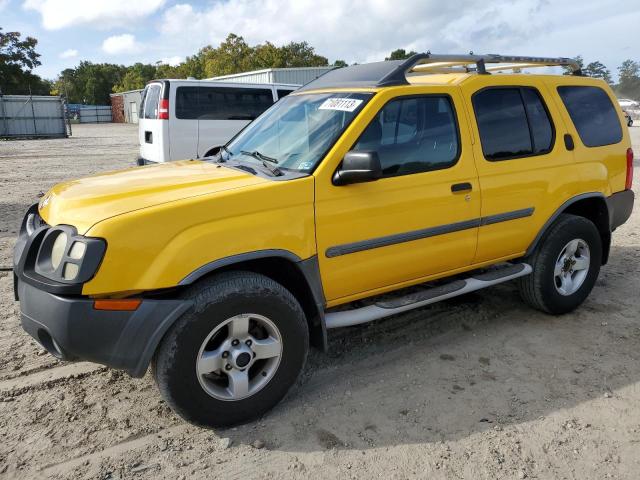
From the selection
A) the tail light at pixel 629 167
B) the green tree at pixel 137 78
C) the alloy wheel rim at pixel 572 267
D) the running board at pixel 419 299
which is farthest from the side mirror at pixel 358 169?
the green tree at pixel 137 78

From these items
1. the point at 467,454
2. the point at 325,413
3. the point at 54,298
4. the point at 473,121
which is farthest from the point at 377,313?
the point at 54,298

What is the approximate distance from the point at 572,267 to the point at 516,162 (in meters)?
1.23

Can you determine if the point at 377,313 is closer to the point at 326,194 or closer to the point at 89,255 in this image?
the point at 326,194

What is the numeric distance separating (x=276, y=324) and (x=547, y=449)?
1.61m

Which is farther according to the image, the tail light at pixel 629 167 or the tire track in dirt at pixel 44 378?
the tail light at pixel 629 167

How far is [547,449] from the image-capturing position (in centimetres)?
280

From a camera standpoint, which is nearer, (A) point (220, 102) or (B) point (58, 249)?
(B) point (58, 249)

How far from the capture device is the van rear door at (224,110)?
975cm

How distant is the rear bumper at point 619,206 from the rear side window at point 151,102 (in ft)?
24.9

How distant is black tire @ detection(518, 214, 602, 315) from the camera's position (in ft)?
13.9

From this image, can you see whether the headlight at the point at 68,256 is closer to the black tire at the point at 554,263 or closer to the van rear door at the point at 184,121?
the black tire at the point at 554,263

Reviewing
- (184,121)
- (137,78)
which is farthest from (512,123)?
(137,78)

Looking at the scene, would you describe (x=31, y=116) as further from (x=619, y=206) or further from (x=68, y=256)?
(x=619, y=206)

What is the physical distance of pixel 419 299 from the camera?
357 centimetres
